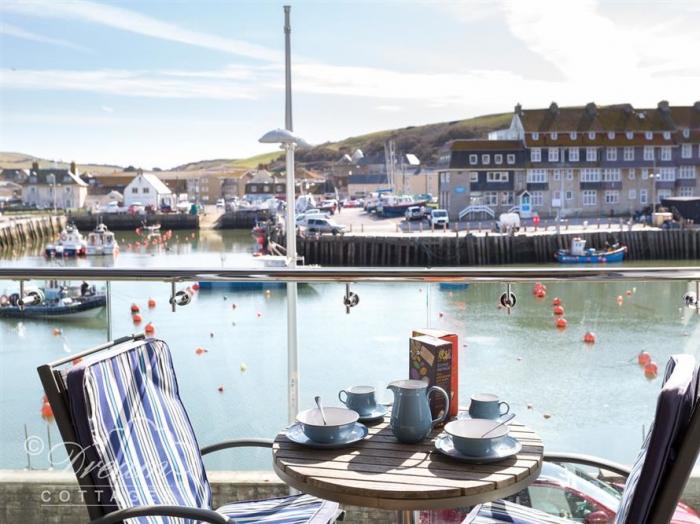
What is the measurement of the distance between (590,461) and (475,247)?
39.6m

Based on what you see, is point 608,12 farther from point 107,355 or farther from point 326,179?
point 107,355

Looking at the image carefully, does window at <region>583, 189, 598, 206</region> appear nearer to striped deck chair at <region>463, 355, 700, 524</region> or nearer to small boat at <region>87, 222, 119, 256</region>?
small boat at <region>87, 222, 119, 256</region>

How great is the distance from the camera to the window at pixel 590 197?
190 ft

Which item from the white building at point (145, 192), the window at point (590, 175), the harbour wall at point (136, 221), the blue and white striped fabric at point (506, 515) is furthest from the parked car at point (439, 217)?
the blue and white striped fabric at point (506, 515)

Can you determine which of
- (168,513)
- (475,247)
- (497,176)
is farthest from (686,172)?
(168,513)

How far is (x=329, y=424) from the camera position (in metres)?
1.76

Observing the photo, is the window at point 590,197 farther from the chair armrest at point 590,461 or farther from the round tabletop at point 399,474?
the round tabletop at point 399,474

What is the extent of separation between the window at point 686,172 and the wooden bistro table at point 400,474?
217 ft

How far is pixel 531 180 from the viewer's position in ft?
192

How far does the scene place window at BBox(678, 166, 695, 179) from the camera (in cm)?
6178

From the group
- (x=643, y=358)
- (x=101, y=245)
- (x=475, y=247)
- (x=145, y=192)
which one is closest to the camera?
(x=643, y=358)

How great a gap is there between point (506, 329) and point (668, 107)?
2470 inches

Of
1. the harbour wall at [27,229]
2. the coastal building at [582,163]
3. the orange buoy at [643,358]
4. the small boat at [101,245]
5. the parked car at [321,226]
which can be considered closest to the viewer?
the orange buoy at [643,358]

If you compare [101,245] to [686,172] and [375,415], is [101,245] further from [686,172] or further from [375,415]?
[686,172]
